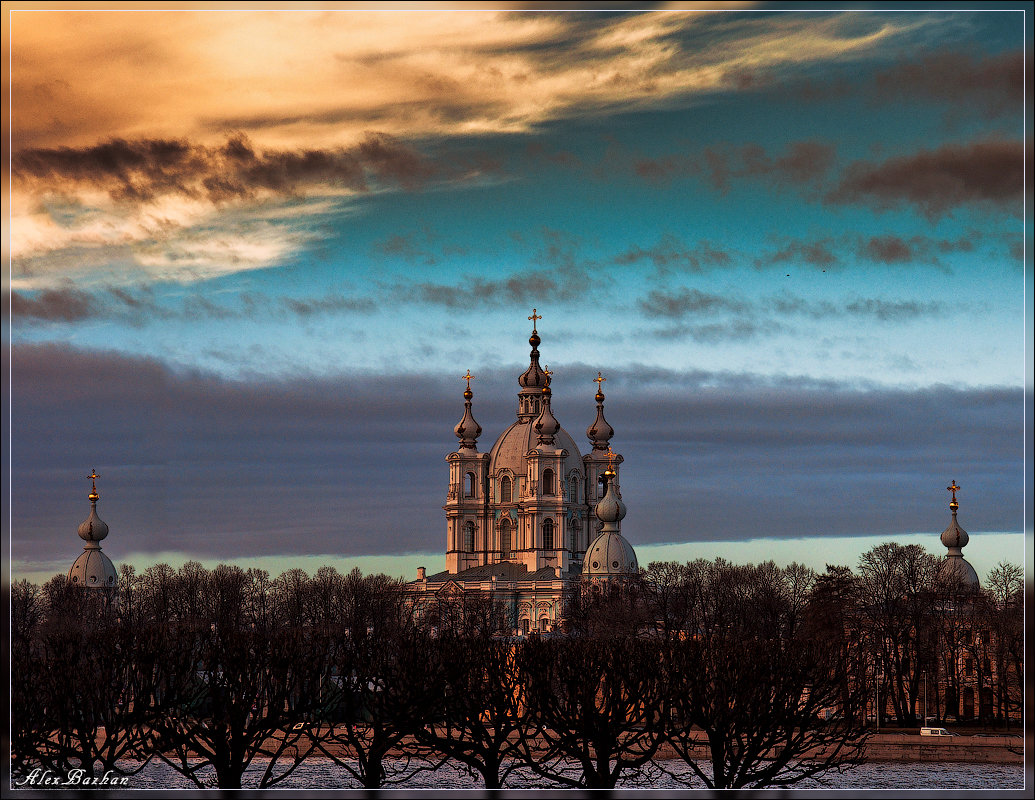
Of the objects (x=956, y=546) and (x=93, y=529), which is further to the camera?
(x=93, y=529)

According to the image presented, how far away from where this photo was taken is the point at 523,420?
15312 cm

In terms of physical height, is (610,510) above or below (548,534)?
above

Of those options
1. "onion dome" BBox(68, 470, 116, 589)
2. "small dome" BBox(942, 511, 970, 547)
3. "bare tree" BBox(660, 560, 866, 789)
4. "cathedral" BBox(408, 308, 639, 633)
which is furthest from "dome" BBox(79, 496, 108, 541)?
"bare tree" BBox(660, 560, 866, 789)

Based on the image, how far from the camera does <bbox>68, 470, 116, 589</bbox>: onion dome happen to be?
428 feet

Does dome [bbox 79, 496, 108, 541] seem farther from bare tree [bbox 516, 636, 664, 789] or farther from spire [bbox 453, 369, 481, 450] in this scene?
bare tree [bbox 516, 636, 664, 789]

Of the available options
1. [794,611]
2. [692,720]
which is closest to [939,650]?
[794,611]

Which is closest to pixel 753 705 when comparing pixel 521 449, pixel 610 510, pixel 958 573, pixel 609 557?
pixel 958 573

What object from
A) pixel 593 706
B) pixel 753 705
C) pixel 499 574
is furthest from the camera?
pixel 499 574

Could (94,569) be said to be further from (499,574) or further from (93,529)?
(499,574)

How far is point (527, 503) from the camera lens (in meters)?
144

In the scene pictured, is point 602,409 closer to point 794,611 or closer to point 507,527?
point 507,527

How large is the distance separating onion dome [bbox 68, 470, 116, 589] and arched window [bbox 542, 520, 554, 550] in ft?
118

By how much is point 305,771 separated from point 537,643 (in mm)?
9206

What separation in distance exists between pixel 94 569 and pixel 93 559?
1.16m
